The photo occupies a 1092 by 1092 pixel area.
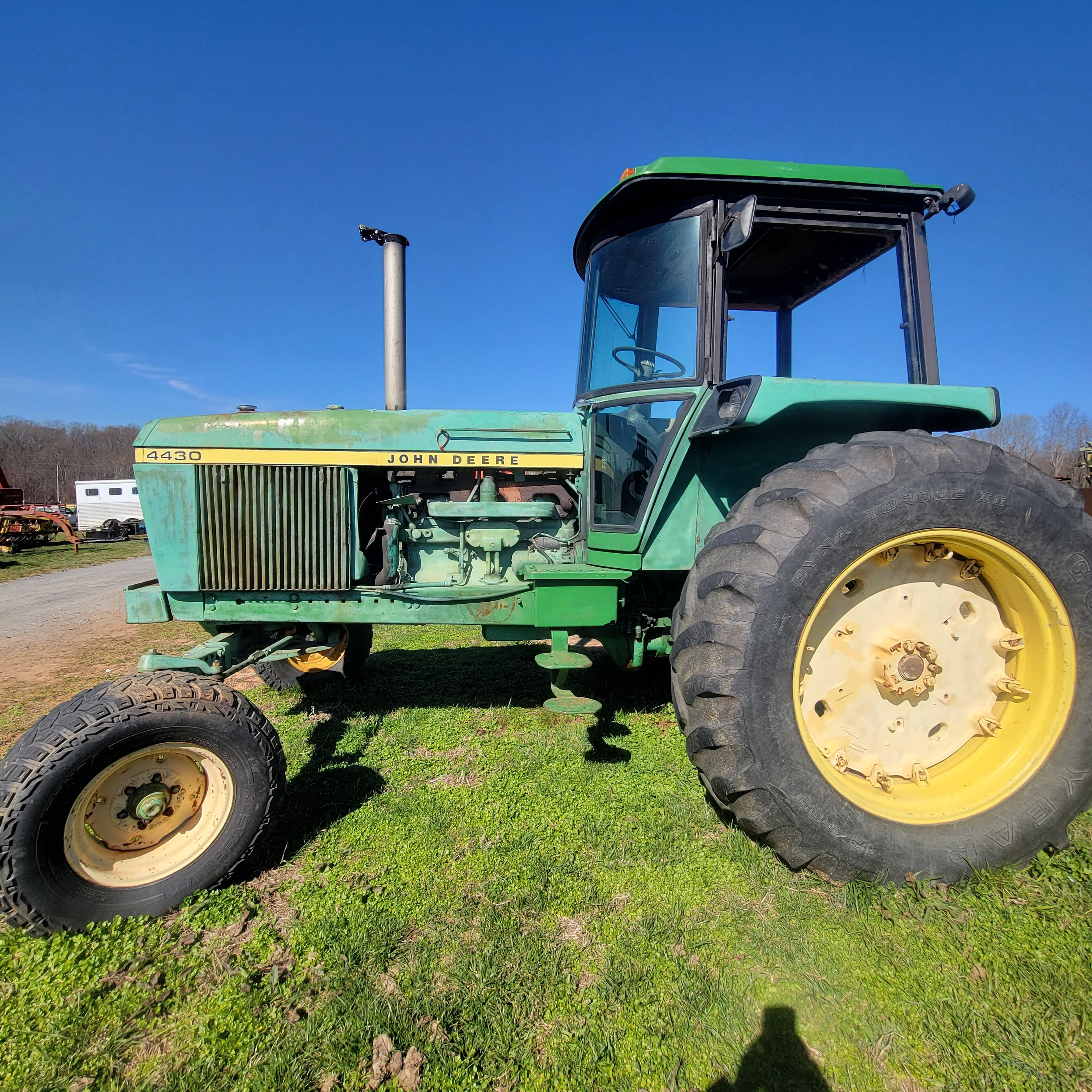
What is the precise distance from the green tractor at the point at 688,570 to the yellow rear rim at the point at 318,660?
391mm

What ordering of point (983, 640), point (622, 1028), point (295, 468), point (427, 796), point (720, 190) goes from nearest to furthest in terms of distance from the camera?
point (622, 1028) → point (983, 640) → point (720, 190) → point (427, 796) → point (295, 468)

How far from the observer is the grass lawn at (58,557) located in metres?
12.2

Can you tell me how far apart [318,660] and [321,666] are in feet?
0.13

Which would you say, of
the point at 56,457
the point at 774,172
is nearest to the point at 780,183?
the point at 774,172

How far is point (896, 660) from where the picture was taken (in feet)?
7.39

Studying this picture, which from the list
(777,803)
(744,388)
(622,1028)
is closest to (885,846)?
(777,803)

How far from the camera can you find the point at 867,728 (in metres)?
2.27

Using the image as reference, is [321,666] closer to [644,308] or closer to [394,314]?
[394,314]

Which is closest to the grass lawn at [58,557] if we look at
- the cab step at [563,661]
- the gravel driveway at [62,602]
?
the gravel driveway at [62,602]

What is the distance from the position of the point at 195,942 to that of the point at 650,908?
1.39 m

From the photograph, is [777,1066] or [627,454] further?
[627,454]

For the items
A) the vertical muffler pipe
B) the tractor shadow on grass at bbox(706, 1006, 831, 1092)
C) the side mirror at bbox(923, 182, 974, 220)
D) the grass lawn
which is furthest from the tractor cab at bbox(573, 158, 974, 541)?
the grass lawn

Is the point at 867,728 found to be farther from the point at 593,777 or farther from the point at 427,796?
the point at 427,796

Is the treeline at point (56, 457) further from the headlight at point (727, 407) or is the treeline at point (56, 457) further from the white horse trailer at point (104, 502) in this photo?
the headlight at point (727, 407)
